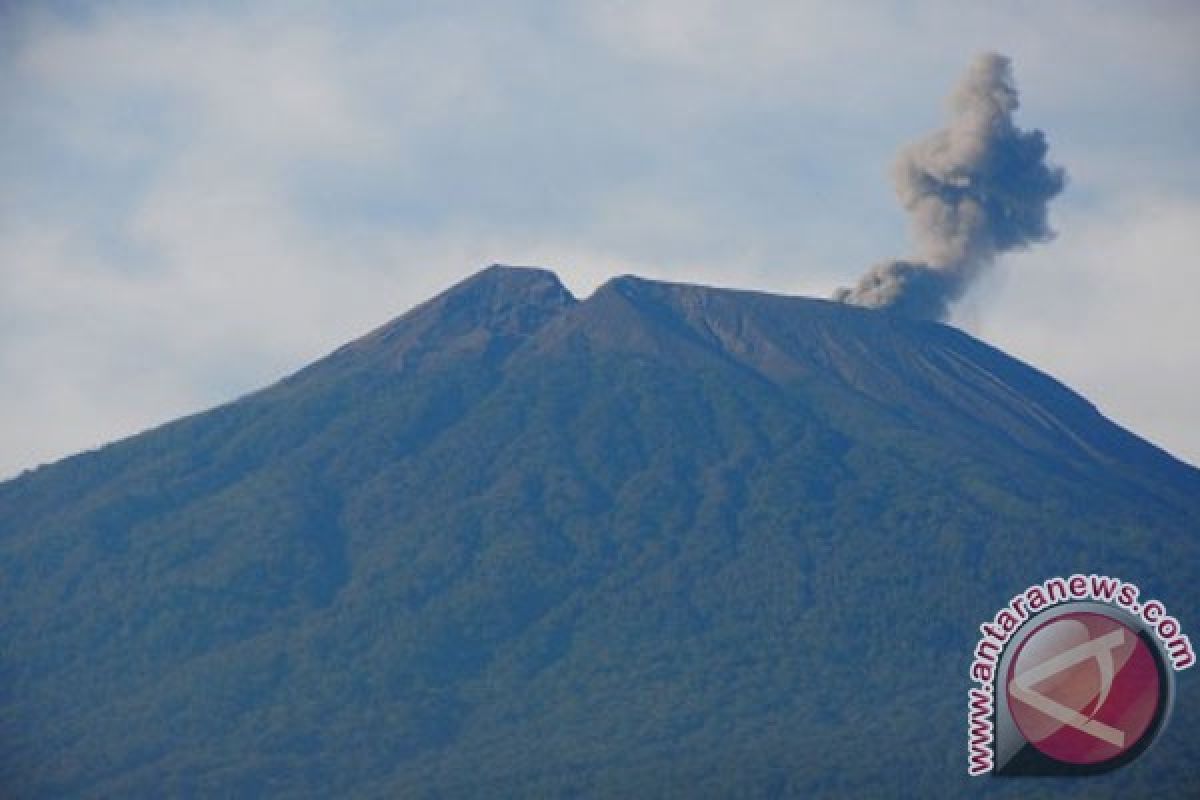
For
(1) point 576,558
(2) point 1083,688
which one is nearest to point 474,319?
(1) point 576,558

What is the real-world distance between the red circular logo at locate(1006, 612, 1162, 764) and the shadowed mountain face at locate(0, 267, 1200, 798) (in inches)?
1932

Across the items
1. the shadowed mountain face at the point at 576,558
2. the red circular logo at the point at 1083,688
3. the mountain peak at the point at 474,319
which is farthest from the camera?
the mountain peak at the point at 474,319

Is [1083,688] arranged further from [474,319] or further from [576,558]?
[474,319]

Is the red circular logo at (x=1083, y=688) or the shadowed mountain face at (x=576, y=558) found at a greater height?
the shadowed mountain face at (x=576, y=558)

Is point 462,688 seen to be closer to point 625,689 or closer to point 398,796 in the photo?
point 625,689

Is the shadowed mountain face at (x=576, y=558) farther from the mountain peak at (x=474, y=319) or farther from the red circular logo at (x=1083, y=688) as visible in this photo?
the red circular logo at (x=1083, y=688)

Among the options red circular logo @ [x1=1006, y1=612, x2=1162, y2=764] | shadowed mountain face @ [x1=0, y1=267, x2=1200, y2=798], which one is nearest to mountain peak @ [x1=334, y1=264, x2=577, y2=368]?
shadowed mountain face @ [x1=0, y1=267, x2=1200, y2=798]

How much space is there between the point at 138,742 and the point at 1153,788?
4889cm

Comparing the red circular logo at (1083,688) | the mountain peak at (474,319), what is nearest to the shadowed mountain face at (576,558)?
the mountain peak at (474,319)

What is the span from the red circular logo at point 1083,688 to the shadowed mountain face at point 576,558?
4907 cm

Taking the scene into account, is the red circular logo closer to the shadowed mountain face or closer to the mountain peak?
the shadowed mountain face

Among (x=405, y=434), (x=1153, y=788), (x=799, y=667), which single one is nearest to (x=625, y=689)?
(x=799, y=667)

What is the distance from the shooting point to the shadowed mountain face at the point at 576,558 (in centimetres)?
11188

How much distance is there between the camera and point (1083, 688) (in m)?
50.9
